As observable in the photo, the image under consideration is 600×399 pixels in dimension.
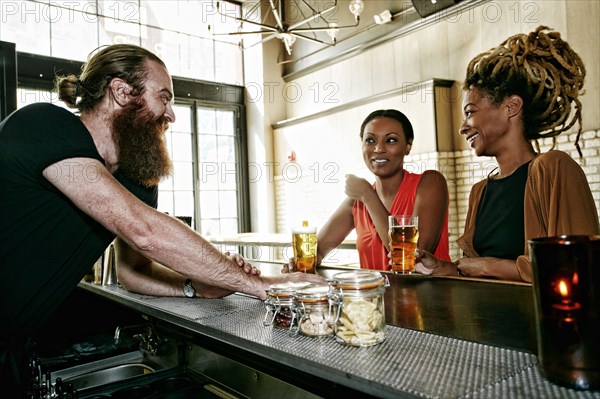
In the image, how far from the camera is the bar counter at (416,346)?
632 millimetres

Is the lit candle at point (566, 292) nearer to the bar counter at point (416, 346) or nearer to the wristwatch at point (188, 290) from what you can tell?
the bar counter at point (416, 346)

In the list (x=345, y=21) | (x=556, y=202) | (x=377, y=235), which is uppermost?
(x=345, y=21)

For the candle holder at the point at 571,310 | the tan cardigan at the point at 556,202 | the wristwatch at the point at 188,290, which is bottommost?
the wristwatch at the point at 188,290

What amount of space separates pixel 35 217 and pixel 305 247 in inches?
31.0

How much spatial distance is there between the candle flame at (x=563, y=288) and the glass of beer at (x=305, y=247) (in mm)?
990

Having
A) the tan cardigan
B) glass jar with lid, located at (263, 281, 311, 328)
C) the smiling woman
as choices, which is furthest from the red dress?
glass jar with lid, located at (263, 281, 311, 328)

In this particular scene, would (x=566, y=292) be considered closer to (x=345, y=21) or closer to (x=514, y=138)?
(x=514, y=138)

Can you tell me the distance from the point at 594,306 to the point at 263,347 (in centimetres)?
51

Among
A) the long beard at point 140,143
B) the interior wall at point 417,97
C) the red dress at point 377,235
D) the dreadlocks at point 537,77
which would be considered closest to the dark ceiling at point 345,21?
the interior wall at point 417,97

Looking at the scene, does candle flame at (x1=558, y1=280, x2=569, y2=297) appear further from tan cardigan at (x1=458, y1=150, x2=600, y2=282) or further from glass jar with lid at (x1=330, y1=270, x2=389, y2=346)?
tan cardigan at (x1=458, y1=150, x2=600, y2=282)

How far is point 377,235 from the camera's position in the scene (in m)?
2.14

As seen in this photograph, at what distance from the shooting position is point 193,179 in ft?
23.6

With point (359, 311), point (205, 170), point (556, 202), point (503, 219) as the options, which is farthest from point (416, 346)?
point (205, 170)

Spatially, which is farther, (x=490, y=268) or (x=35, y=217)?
(x=490, y=268)
